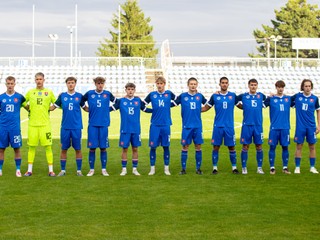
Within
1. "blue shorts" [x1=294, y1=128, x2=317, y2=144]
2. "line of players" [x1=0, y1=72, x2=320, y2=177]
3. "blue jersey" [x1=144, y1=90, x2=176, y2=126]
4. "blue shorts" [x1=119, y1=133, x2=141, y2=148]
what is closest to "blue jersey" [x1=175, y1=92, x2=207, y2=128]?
"line of players" [x1=0, y1=72, x2=320, y2=177]

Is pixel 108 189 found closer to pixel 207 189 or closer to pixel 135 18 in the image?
pixel 207 189

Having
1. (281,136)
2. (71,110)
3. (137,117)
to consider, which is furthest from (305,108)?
(71,110)

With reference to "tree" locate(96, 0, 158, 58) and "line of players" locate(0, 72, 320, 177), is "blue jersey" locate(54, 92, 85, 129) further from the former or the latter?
"tree" locate(96, 0, 158, 58)

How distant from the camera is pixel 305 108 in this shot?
11586 mm

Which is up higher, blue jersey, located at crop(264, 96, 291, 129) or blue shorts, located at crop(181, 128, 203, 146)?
blue jersey, located at crop(264, 96, 291, 129)

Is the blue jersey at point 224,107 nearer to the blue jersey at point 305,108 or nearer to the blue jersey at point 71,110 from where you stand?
the blue jersey at point 305,108

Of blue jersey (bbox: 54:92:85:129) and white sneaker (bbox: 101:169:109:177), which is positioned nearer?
blue jersey (bbox: 54:92:85:129)

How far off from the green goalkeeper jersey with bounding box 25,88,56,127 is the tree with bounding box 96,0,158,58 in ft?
182

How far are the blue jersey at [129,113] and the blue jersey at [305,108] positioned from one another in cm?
268

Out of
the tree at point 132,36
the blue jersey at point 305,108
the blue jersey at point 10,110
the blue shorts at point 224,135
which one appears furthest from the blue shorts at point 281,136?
the tree at point 132,36

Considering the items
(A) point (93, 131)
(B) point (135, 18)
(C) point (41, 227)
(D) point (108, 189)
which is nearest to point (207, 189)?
(D) point (108, 189)

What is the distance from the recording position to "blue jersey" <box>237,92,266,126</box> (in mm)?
11484

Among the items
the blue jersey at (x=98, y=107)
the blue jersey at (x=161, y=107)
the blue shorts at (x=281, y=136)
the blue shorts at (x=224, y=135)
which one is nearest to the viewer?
the blue jersey at (x=98, y=107)

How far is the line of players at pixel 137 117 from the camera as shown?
11.1m
